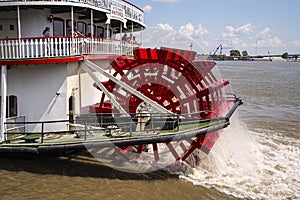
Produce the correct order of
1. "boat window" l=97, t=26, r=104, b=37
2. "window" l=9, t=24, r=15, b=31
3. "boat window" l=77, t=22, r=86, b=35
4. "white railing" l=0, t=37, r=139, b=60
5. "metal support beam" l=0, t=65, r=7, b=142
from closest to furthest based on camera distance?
"metal support beam" l=0, t=65, r=7, b=142
"white railing" l=0, t=37, r=139, b=60
"window" l=9, t=24, r=15, b=31
"boat window" l=77, t=22, r=86, b=35
"boat window" l=97, t=26, r=104, b=37

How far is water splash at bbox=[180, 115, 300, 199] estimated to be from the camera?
6.27 metres

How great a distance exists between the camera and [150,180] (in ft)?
21.4

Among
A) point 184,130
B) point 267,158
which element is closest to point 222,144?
point 267,158

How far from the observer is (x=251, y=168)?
24.2ft

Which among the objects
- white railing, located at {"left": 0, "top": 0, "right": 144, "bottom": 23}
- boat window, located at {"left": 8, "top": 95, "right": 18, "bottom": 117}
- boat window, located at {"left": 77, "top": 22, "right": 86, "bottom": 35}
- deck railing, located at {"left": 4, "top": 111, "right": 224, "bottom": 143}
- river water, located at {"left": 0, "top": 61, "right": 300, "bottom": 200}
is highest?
white railing, located at {"left": 0, "top": 0, "right": 144, "bottom": 23}

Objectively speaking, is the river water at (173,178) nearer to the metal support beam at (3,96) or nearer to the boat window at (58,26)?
the metal support beam at (3,96)

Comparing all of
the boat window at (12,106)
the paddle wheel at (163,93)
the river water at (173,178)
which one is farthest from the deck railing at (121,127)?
the river water at (173,178)

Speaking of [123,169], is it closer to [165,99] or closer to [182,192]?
[182,192]

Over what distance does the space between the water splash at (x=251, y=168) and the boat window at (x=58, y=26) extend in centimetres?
469

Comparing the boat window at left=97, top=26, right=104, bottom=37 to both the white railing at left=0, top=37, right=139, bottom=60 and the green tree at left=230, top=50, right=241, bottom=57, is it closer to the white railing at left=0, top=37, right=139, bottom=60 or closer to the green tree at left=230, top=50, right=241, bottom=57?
the white railing at left=0, top=37, right=139, bottom=60

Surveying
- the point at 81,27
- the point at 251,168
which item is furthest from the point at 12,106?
the point at 251,168

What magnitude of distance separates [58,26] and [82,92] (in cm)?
180

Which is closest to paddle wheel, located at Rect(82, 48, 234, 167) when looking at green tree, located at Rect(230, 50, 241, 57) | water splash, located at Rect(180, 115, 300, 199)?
water splash, located at Rect(180, 115, 300, 199)

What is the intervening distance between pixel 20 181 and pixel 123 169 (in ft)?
6.88
